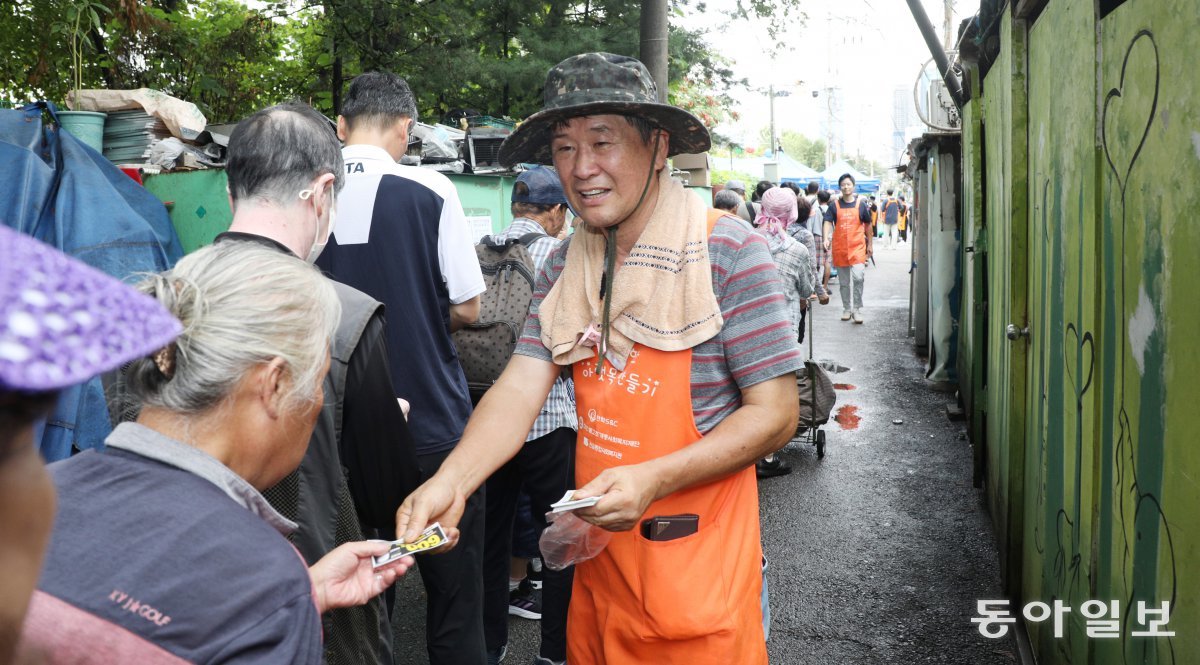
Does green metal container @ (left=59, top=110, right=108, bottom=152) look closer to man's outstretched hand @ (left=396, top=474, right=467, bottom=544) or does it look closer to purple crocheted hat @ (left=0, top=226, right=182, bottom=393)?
man's outstretched hand @ (left=396, top=474, right=467, bottom=544)

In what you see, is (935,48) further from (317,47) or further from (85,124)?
(317,47)

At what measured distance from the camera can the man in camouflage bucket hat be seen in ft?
6.98

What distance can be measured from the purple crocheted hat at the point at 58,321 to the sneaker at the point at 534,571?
4.63m

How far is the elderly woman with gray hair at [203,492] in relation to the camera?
3.77 feet

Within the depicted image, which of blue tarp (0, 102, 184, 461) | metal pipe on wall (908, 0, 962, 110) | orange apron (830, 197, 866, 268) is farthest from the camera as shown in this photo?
orange apron (830, 197, 866, 268)

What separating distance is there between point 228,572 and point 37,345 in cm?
80

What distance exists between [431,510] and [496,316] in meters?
1.92

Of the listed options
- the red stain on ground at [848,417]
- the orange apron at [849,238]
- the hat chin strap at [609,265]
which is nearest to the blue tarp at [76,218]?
the hat chin strap at [609,265]

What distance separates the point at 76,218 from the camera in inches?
135

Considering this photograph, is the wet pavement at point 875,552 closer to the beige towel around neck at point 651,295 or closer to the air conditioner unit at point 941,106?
the beige towel around neck at point 651,295

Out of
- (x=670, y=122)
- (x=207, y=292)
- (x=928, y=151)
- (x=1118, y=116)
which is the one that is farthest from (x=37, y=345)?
(x=928, y=151)

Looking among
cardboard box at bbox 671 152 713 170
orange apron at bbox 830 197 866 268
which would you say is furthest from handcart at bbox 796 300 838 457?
cardboard box at bbox 671 152 713 170

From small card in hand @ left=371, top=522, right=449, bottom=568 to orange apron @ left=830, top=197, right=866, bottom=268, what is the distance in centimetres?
1261

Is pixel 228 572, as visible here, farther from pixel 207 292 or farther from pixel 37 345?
pixel 37 345
